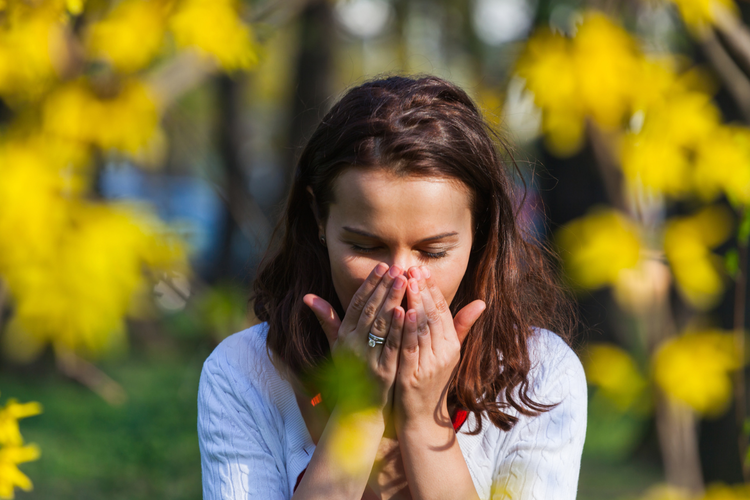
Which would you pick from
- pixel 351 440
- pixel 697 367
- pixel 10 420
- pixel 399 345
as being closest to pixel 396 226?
pixel 399 345

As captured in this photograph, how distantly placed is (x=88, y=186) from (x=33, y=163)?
0.88ft

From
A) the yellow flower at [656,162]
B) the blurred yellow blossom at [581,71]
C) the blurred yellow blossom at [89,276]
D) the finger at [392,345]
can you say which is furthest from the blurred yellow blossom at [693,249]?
the blurred yellow blossom at [89,276]

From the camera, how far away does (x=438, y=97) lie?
1.86 m

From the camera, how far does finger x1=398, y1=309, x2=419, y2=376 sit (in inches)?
65.3

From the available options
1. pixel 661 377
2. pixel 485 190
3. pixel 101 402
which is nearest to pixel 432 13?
pixel 101 402

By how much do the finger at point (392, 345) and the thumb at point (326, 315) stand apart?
6.0 inches

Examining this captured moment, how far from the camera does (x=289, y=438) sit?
187 cm

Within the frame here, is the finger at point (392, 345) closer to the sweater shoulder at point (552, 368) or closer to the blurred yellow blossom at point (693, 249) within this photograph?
the sweater shoulder at point (552, 368)

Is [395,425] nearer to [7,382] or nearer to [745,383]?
[745,383]

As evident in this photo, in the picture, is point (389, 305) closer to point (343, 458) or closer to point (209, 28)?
point (343, 458)

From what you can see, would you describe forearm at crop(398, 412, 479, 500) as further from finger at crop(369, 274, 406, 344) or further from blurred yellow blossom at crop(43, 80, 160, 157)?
blurred yellow blossom at crop(43, 80, 160, 157)

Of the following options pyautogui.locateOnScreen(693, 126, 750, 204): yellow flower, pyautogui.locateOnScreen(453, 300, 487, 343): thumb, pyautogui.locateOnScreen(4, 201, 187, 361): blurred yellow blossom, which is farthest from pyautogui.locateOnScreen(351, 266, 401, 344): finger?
pyautogui.locateOnScreen(693, 126, 750, 204): yellow flower

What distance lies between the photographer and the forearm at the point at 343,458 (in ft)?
5.34

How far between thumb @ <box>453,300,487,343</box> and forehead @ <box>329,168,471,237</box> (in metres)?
0.20
